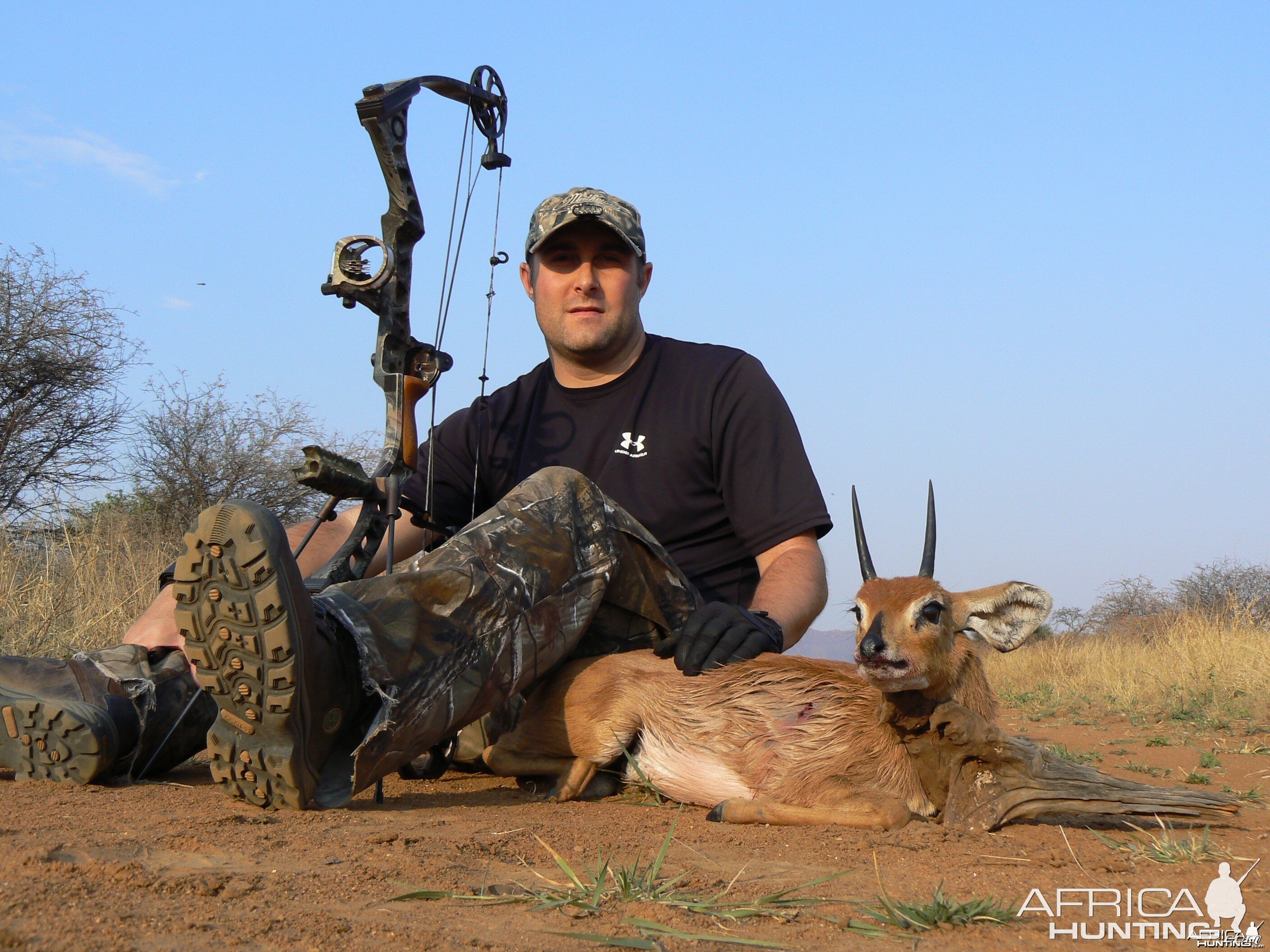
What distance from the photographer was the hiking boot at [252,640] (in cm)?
311

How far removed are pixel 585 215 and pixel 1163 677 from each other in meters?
7.35

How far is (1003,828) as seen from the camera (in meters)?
3.71

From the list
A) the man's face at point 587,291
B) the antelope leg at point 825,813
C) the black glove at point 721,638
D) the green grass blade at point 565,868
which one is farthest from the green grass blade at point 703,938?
the man's face at point 587,291

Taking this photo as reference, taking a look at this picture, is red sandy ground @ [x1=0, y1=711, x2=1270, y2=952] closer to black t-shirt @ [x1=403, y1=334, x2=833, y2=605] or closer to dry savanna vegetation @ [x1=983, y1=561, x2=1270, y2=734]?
black t-shirt @ [x1=403, y1=334, x2=833, y2=605]

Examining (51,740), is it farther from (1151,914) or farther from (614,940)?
(1151,914)

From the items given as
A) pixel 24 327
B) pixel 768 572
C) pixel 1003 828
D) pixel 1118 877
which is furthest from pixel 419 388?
pixel 24 327

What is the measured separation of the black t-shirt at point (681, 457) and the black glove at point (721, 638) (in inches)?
27.8

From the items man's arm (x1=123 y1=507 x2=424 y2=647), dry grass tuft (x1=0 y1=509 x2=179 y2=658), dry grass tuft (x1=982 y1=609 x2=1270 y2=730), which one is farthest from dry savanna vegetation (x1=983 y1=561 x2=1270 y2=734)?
dry grass tuft (x1=0 y1=509 x2=179 y2=658)

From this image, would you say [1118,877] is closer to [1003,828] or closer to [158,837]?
[1003,828]

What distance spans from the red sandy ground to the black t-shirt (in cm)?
138

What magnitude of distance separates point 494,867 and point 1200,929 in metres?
1.74

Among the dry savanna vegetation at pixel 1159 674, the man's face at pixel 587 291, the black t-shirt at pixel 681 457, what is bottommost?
the dry savanna vegetation at pixel 1159 674

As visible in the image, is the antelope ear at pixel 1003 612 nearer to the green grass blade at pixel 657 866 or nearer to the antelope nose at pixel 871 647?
the antelope nose at pixel 871 647

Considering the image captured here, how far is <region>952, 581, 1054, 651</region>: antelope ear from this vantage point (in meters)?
4.43
